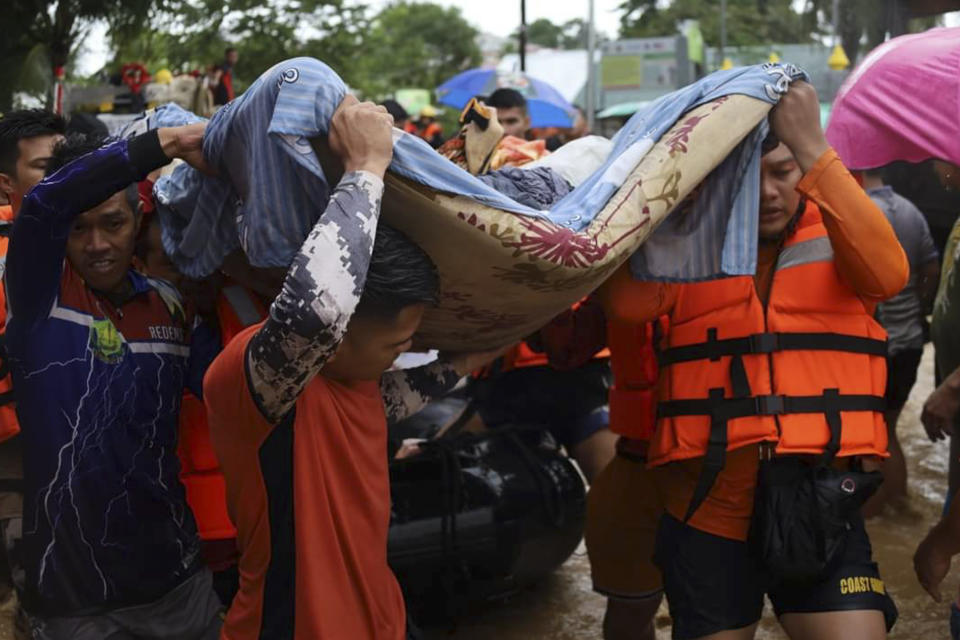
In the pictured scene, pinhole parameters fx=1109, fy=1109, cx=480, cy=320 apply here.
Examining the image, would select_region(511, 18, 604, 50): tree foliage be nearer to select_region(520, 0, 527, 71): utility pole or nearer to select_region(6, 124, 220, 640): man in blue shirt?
select_region(520, 0, 527, 71): utility pole

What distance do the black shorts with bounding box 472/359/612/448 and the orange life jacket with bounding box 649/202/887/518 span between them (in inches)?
74.3

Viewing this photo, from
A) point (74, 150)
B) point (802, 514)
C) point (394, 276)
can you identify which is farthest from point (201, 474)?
point (802, 514)

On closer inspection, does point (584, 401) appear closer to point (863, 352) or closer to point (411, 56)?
point (863, 352)

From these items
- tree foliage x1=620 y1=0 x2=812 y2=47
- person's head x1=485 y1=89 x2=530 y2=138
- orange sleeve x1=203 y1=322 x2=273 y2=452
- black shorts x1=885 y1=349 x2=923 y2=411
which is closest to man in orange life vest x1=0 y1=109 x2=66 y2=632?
orange sleeve x1=203 y1=322 x2=273 y2=452

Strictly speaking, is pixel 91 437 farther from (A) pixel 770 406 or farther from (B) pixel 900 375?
(B) pixel 900 375

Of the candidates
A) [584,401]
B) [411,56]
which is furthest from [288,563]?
[411,56]

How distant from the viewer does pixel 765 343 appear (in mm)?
2900

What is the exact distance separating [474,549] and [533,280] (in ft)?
6.98

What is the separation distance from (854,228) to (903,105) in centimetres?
84

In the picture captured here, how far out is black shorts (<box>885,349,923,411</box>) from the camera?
577cm

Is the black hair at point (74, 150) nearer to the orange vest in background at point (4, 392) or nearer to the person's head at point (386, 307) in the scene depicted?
the orange vest in background at point (4, 392)

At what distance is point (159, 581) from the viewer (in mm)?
2621

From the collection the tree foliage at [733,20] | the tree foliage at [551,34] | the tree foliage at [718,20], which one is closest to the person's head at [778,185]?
the tree foliage at [733,20]

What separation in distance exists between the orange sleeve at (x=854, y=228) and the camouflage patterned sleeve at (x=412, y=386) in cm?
101
